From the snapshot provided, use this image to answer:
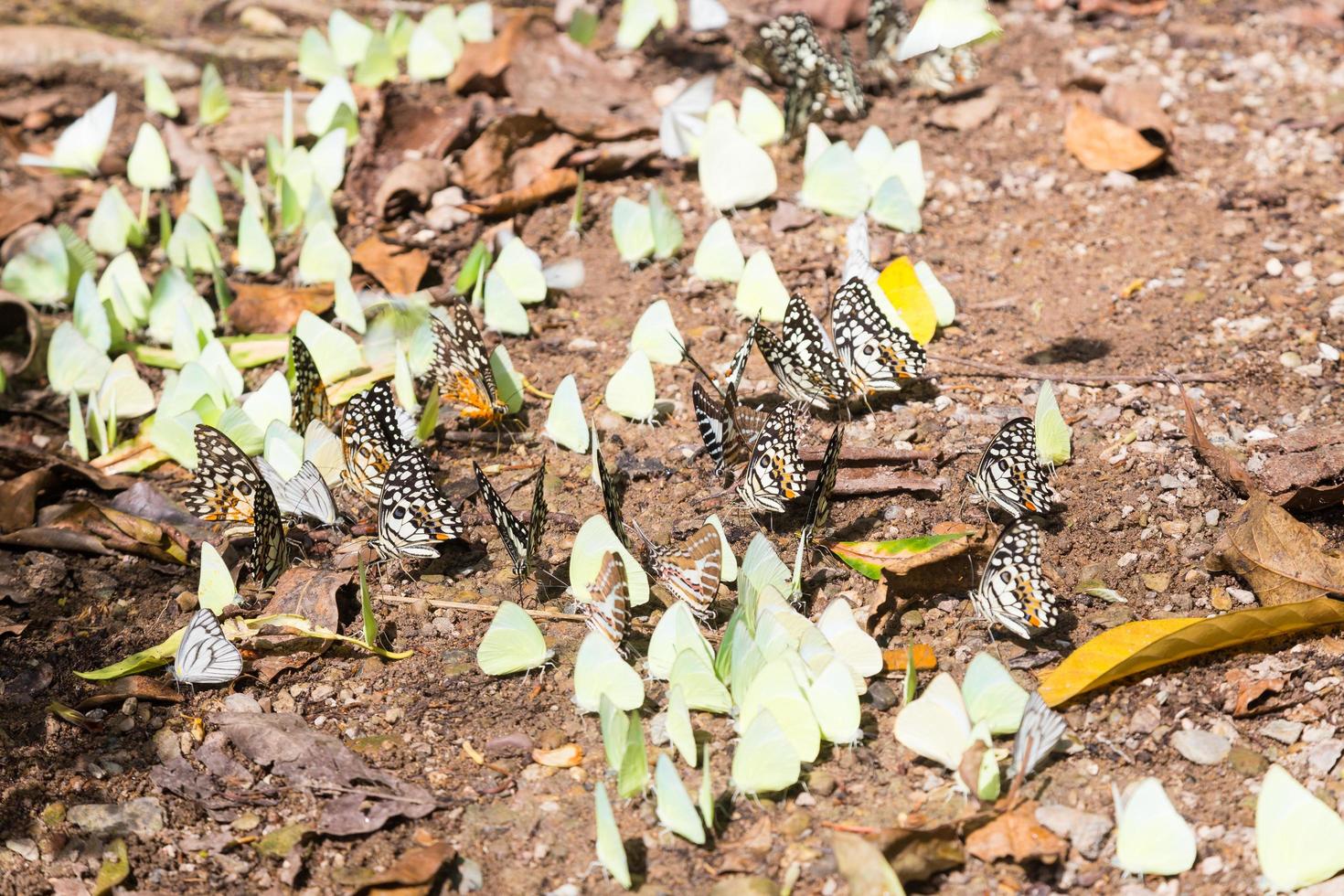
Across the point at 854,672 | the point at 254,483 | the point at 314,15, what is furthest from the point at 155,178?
the point at 854,672

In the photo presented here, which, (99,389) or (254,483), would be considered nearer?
(254,483)

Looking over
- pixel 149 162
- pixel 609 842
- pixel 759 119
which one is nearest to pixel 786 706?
pixel 609 842

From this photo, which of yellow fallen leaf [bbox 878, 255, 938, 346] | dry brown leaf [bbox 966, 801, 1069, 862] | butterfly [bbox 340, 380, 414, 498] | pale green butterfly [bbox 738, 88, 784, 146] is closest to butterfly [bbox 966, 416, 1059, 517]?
yellow fallen leaf [bbox 878, 255, 938, 346]

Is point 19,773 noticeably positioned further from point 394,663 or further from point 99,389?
point 99,389

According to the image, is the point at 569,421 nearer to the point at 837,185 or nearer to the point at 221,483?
the point at 221,483

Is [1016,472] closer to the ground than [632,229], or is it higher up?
higher up

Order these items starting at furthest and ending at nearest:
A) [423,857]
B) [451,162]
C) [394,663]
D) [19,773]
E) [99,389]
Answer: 1. [451,162]
2. [99,389]
3. [394,663]
4. [19,773]
5. [423,857]
